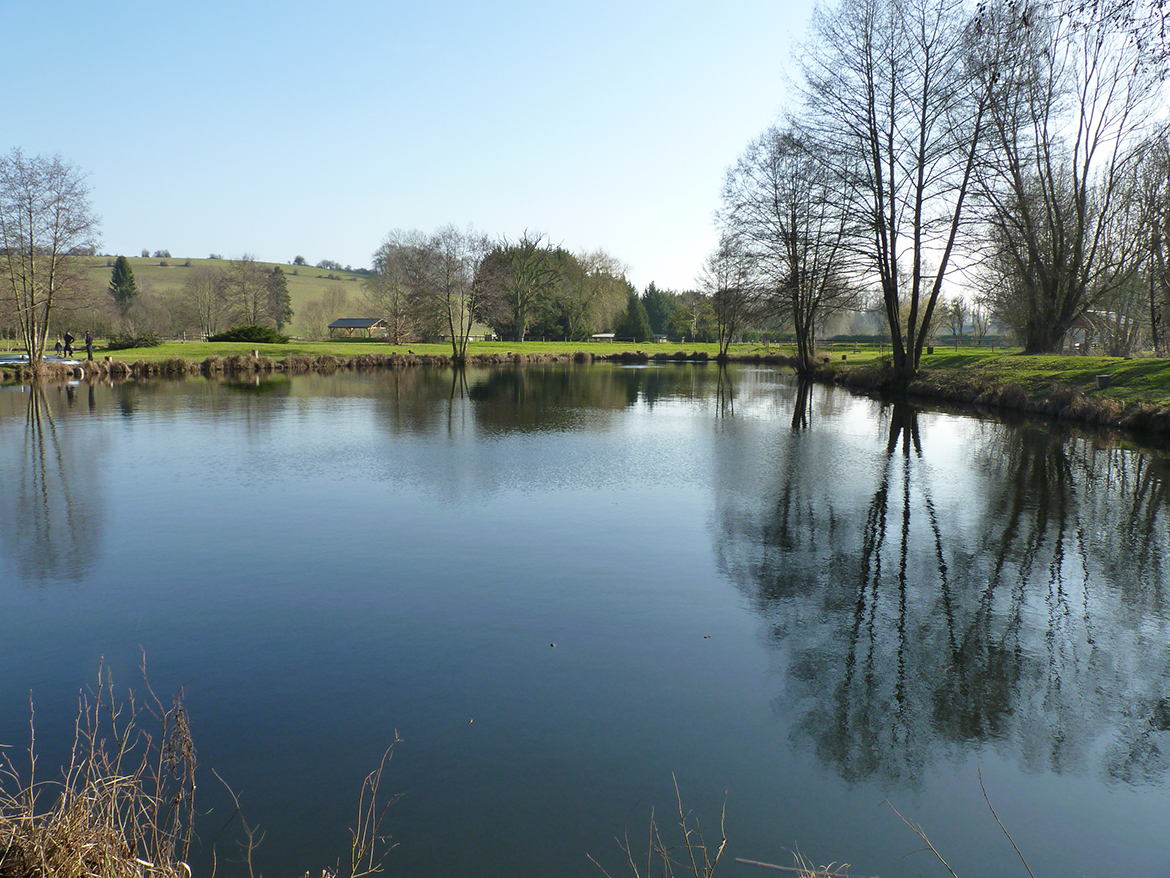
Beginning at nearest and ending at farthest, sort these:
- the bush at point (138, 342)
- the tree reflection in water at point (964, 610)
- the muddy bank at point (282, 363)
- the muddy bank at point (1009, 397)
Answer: the tree reflection in water at point (964, 610), the muddy bank at point (1009, 397), the muddy bank at point (282, 363), the bush at point (138, 342)

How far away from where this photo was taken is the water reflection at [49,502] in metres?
8.15

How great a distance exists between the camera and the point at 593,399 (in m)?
28.3

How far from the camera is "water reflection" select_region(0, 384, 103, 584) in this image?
8.15m

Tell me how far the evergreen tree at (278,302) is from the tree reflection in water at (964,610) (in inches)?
3140

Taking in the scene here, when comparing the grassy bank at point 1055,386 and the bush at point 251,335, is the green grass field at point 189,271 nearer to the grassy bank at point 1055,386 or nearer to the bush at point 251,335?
the bush at point 251,335

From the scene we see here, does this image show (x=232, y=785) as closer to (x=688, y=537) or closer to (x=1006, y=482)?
(x=688, y=537)

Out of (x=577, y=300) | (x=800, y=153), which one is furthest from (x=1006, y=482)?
(x=577, y=300)

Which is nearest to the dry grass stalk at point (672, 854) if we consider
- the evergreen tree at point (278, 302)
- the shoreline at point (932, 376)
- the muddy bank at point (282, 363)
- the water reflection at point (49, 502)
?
the water reflection at point (49, 502)

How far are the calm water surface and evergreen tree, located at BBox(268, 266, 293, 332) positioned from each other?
75475 millimetres

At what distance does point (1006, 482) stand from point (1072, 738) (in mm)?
8765

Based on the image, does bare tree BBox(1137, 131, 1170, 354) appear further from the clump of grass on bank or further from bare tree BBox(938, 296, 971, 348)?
the clump of grass on bank

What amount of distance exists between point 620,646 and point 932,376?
2666 cm

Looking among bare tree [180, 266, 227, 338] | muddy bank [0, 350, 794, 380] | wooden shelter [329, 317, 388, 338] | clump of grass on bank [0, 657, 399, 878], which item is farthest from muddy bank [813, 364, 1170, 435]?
bare tree [180, 266, 227, 338]

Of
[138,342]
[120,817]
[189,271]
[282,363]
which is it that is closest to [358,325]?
[138,342]
